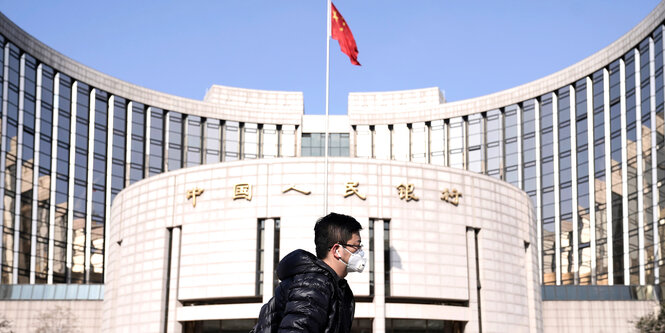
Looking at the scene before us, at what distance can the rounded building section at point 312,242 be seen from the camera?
131 feet

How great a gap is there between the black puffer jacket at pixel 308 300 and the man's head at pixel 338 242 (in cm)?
9

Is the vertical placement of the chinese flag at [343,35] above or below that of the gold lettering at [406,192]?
above

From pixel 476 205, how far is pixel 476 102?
31.9m

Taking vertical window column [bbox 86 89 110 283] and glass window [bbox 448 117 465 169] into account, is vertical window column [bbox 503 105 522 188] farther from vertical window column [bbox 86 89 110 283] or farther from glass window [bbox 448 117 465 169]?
vertical window column [bbox 86 89 110 283]

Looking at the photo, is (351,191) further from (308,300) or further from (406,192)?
(308,300)

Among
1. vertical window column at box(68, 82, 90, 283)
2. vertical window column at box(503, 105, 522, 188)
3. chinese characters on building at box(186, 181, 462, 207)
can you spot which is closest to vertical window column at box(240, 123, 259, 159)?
vertical window column at box(68, 82, 90, 283)

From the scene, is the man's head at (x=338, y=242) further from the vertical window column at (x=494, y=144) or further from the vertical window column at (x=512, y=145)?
the vertical window column at (x=494, y=144)

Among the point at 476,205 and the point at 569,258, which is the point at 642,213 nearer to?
the point at 569,258

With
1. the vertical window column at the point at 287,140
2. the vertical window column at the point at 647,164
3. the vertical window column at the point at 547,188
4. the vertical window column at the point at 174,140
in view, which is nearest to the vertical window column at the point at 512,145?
the vertical window column at the point at 547,188

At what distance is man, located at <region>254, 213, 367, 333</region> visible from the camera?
475cm

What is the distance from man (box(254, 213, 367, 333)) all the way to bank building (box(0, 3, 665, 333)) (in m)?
34.0

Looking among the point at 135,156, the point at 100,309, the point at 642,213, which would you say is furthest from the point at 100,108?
the point at 642,213

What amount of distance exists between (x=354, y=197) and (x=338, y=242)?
35129 millimetres

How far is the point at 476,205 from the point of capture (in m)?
42.5
